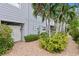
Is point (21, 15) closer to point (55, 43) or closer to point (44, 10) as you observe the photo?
point (44, 10)

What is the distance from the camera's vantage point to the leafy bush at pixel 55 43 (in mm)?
11703

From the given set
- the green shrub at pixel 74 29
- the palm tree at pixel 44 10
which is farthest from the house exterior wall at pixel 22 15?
the green shrub at pixel 74 29

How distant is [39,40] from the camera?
11.6 metres

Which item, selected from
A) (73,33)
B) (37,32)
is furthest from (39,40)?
(73,33)

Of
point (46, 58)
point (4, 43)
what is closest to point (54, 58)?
point (46, 58)

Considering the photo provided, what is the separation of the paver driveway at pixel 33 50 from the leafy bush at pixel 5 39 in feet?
0.66

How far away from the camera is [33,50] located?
1148cm

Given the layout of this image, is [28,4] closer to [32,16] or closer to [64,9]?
[32,16]

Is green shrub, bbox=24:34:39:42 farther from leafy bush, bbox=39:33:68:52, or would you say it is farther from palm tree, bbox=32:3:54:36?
palm tree, bbox=32:3:54:36

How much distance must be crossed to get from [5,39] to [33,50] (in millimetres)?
1057

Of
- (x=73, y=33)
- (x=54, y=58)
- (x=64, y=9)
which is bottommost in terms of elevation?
(x=54, y=58)

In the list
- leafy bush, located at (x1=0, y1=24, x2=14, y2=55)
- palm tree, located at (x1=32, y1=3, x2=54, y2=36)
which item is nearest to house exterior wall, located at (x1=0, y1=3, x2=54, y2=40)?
palm tree, located at (x1=32, y1=3, x2=54, y2=36)

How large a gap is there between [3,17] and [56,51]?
2.27 metres

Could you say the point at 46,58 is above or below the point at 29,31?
below
